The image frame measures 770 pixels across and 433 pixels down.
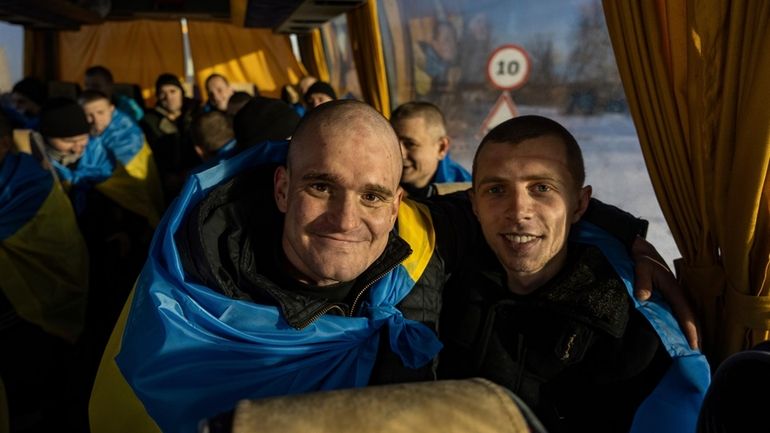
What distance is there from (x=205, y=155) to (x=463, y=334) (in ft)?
6.20

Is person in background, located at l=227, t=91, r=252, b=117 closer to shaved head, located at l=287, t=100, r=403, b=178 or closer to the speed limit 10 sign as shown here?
the speed limit 10 sign

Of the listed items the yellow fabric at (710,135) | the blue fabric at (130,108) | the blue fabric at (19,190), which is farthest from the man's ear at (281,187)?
the blue fabric at (130,108)

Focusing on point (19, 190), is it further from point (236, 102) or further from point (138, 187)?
point (236, 102)

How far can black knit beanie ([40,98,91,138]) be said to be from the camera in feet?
9.41

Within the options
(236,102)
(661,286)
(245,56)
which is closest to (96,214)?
(236,102)

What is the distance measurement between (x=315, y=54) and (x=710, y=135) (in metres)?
7.15

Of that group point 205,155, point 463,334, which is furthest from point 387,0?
point 463,334

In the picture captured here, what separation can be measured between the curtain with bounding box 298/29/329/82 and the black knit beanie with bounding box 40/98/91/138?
521 centimetres

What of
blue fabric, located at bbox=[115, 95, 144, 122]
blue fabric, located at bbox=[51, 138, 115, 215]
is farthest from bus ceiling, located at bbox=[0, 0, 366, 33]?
blue fabric, located at bbox=[51, 138, 115, 215]

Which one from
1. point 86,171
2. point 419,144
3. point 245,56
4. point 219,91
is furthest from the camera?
point 245,56

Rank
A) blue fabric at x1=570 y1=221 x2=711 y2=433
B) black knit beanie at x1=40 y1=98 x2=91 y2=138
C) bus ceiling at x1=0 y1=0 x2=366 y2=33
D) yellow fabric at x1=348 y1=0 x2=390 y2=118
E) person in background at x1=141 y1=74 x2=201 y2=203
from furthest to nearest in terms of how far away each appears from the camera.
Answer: bus ceiling at x1=0 y1=0 x2=366 y2=33 → yellow fabric at x1=348 y1=0 x2=390 y2=118 → person in background at x1=141 y1=74 x2=201 y2=203 → black knit beanie at x1=40 y1=98 x2=91 y2=138 → blue fabric at x1=570 y1=221 x2=711 y2=433

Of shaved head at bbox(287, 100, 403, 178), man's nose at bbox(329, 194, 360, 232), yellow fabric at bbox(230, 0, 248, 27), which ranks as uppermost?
yellow fabric at bbox(230, 0, 248, 27)

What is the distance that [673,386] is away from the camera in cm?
102

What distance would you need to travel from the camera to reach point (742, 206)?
1183 millimetres
